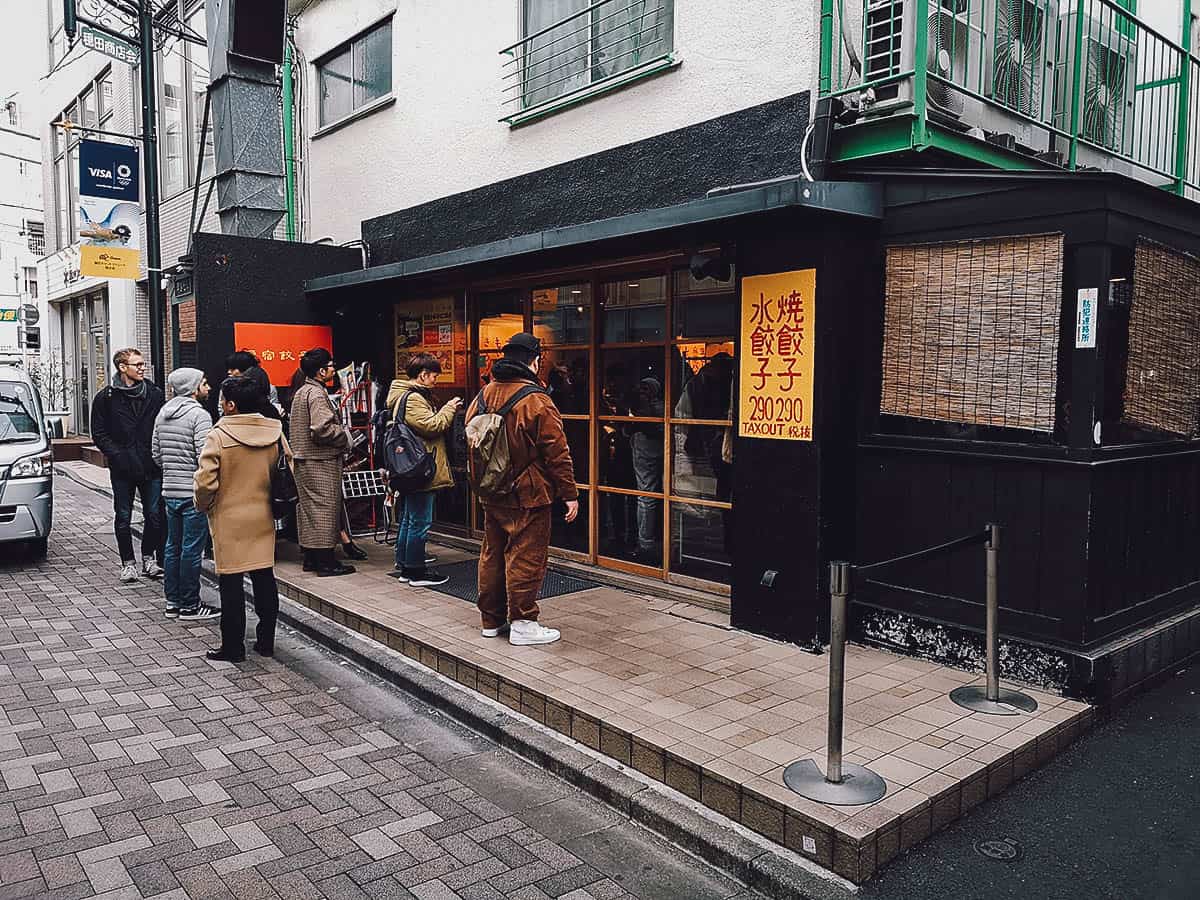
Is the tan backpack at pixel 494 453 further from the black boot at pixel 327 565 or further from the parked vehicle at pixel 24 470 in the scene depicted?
the parked vehicle at pixel 24 470

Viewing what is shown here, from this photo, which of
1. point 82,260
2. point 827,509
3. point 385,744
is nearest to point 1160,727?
point 827,509

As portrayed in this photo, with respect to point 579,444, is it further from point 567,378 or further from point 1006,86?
point 1006,86

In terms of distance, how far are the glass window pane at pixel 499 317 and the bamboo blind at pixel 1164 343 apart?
16.3 ft

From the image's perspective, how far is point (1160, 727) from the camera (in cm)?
473

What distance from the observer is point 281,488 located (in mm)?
5902

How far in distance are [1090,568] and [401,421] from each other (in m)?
4.90

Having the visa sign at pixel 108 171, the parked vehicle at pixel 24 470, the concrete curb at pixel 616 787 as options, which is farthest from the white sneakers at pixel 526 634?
the visa sign at pixel 108 171

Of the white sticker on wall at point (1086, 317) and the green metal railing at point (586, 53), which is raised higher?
the green metal railing at point (586, 53)

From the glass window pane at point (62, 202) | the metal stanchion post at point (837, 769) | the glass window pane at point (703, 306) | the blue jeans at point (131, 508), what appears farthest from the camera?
the glass window pane at point (62, 202)

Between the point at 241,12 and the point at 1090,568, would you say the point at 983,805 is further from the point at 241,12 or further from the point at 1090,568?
the point at 241,12

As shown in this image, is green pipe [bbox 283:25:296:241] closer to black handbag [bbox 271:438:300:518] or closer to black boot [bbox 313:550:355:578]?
black boot [bbox 313:550:355:578]

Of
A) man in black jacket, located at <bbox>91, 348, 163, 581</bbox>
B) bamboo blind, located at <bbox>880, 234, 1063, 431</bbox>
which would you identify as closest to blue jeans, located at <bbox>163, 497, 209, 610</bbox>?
man in black jacket, located at <bbox>91, 348, 163, 581</bbox>

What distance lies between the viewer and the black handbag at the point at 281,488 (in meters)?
5.90

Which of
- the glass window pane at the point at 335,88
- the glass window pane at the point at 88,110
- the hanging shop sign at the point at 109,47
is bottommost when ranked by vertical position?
the glass window pane at the point at 335,88
